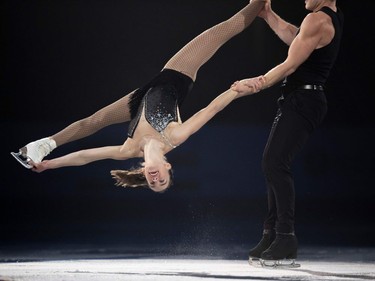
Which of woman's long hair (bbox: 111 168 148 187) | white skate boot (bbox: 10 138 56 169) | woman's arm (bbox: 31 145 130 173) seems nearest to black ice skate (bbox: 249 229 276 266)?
woman's long hair (bbox: 111 168 148 187)

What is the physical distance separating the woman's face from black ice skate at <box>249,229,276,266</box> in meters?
0.76

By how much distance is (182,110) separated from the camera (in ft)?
20.7

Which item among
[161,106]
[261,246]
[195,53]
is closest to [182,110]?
[195,53]

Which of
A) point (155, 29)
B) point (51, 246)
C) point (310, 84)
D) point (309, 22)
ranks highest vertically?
point (155, 29)

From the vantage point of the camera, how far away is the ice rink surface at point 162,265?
385 cm

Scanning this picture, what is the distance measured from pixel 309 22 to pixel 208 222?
8.29ft

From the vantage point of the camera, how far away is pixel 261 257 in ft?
13.5

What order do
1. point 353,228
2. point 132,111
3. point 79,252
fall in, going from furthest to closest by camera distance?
point 353,228
point 79,252
point 132,111

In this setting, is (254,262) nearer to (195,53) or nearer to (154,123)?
(154,123)

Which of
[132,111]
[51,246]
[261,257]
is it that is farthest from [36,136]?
[261,257]

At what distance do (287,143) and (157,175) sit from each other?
2.80 feet

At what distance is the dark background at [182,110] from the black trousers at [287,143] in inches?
74.6

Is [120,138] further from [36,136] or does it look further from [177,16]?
[177,16]

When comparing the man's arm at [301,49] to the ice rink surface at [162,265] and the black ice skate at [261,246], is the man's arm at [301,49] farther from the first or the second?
the ice rink surface at [162,265]
